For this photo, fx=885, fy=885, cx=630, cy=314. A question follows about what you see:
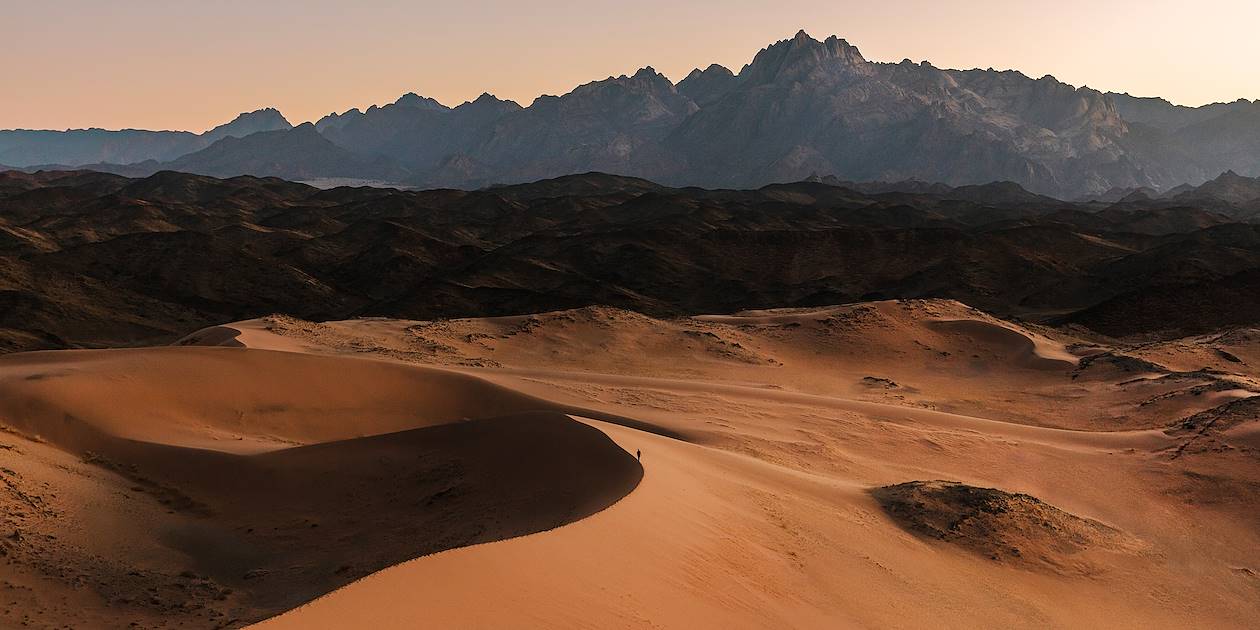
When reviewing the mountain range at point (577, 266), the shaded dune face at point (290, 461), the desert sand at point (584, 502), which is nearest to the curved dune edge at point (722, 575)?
the desert sand at point (584, 502)

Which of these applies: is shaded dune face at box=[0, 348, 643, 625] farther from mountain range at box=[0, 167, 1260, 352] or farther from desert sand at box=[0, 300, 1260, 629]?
mountain range at box=[0, 167, 1260, 352]

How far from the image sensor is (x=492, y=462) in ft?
38.7

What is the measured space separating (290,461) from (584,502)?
5313 millimetres

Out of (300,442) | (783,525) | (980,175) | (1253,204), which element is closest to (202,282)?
(300,442)

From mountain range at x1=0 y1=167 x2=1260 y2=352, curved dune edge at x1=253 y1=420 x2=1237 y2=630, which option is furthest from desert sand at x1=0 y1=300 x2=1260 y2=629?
mountain range at x1=0 y1=167 x2=1260 y2=352

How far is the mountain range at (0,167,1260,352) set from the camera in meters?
44.8

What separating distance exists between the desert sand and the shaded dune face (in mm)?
46

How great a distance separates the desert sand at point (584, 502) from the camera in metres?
7.73

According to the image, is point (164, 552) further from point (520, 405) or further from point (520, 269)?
point (520, 269)

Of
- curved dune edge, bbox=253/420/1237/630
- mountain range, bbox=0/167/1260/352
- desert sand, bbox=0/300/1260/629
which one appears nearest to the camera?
curved dune edge, bbox=253/420/1237/630

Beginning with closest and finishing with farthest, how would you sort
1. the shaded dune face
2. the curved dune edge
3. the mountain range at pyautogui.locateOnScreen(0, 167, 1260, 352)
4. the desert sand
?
the curved dune edge, the desert sand, the shaded dune face, the mountain range at pyautogui.locateOnScreen(0, 167, 1260, 352)

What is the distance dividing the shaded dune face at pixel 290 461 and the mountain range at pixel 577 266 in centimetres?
2588

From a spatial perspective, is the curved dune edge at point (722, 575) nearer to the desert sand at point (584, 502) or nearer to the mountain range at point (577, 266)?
the desert sand at point (584, 502)

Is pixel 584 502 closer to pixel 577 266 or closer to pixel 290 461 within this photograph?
pixel 290 461
